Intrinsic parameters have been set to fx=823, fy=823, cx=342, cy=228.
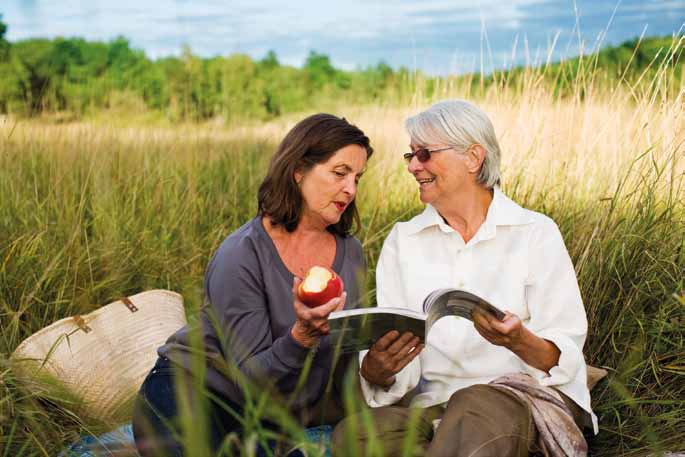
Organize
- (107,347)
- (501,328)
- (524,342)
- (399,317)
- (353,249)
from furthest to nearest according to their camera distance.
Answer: (107,347), (353,249), (524,342), (501,328), (399,317)

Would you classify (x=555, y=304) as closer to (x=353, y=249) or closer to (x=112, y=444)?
(x=353, y=249)

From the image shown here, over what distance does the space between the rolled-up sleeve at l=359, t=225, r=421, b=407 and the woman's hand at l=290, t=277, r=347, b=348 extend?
30 cm

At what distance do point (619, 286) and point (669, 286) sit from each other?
0.21 meters

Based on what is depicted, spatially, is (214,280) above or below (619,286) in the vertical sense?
above

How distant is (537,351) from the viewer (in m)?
2.54

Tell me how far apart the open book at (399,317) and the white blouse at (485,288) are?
397 mm

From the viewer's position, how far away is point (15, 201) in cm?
464

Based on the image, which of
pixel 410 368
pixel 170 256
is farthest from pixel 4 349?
pixel 410 368

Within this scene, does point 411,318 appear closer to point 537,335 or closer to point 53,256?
point 537,335

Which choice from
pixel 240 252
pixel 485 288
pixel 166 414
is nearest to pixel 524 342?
pixel 485 288

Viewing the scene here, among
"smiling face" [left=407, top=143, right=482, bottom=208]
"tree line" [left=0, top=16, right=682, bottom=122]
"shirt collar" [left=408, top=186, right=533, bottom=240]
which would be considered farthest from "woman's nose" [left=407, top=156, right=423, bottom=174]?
"tree line" [left=0, top=16, right=682, bottom=122]

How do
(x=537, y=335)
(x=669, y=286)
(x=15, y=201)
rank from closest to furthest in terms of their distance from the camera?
(x=537, y=335)
(x=669, y=286)
(x=15, y=201)

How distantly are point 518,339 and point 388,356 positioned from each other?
1.31ft

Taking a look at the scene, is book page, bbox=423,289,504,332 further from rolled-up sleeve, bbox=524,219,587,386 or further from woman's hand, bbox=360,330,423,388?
rolled-up sleeve, bbox=524,219,587,386
